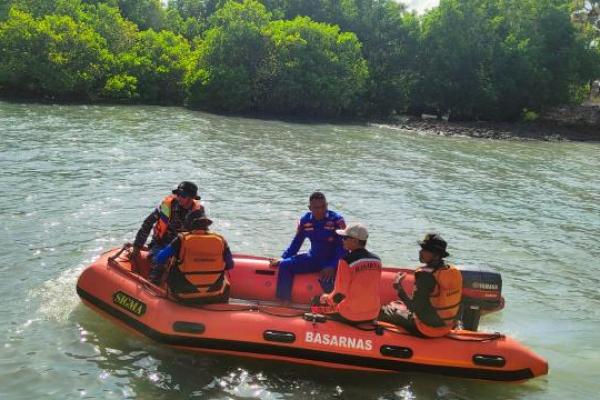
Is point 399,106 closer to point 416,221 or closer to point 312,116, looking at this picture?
point 312,116

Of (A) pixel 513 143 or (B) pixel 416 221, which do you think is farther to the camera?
(A) pixel 513 143

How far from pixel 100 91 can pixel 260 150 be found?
1377cm

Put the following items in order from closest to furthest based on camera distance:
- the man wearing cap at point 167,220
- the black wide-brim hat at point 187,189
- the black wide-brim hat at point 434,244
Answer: the black wide-brim hat at point 434,244 < the black wide-brim hat at point 187,189 < the man wearing cap at point 167,220

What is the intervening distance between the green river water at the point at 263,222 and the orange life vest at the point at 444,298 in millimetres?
556

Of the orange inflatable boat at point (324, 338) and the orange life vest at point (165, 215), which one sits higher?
the orange life vest at point (165, 215)

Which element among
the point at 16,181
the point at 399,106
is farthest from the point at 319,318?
the point at 399,106

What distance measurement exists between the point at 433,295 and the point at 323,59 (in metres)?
28.4

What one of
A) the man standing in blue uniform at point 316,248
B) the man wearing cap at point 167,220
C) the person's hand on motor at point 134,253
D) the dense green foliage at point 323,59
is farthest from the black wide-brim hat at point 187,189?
the dense green foliage at point 323,59

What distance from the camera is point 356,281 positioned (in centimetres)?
588

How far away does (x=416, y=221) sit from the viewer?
40.5 ft

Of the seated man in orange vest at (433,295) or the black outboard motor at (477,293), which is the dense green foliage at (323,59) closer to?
the black outboard motor at (477,293)

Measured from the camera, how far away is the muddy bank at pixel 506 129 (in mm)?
29656

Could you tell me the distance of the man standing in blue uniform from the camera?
7.32 metres

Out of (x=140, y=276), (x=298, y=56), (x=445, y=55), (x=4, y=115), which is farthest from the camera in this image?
(x=445, y=55)
